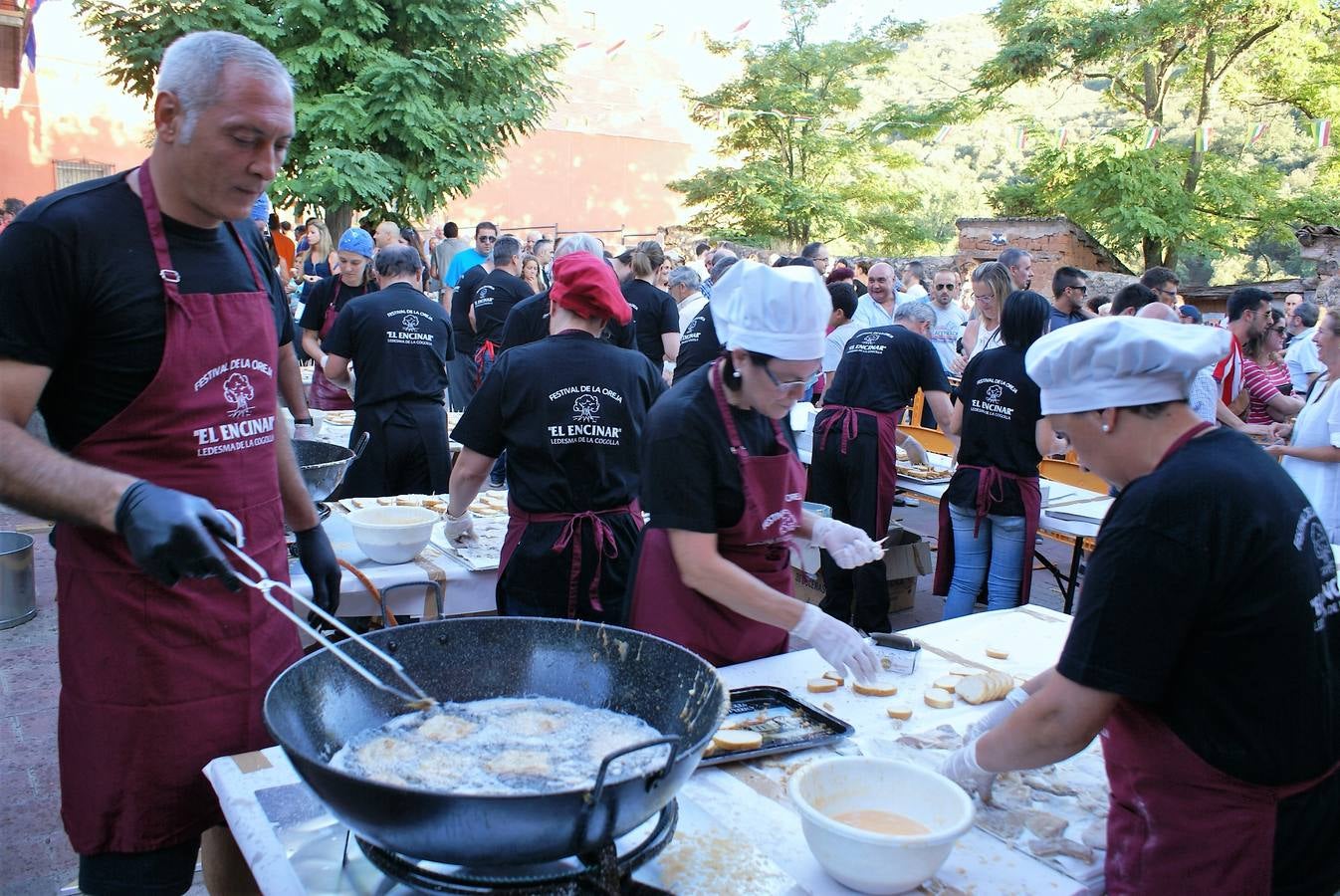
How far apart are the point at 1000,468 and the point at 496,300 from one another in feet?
14.2

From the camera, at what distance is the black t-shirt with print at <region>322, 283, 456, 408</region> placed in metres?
4.52

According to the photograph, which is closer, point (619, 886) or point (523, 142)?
point (619, 886)

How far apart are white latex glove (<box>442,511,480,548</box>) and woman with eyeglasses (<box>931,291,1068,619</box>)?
2.31m

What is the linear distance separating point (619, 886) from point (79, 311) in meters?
1.25

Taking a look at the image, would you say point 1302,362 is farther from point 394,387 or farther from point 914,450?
point 394,387

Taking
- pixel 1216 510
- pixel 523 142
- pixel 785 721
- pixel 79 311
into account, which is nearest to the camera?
pixel 1216 510

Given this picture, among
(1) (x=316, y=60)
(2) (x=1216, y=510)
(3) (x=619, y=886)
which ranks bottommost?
(3) (x=619, y=886)

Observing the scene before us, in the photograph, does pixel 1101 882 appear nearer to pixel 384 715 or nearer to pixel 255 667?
pixel 384 715

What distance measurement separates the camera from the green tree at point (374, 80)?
13414 mm

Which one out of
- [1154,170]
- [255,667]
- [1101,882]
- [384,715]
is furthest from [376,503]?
[1154,170]

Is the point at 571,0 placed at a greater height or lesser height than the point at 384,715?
greater

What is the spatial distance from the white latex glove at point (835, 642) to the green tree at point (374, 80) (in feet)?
42.0

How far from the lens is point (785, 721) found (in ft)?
6.35

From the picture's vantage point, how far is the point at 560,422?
9.33 feet
